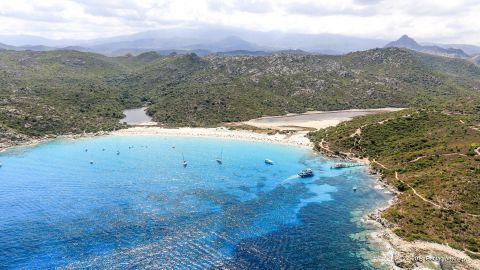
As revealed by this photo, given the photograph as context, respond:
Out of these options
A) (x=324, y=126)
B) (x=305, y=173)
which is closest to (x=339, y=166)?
(x=305, y=173)

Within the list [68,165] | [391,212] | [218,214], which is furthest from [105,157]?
[391,212]

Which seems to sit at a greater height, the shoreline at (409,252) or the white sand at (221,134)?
the white sand at (221,134)

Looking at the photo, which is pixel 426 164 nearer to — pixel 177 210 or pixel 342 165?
pixel 342 165

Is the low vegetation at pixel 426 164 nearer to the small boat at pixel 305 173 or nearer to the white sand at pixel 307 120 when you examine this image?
the small boat at pixel 305 173

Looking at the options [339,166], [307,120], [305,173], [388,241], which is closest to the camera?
[388,241]

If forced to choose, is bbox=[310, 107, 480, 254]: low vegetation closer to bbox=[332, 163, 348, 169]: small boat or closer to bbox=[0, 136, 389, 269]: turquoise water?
bbox=[0, 136, 389, 269]: turquoise water

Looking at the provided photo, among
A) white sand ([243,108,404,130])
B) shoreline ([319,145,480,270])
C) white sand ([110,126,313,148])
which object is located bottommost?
shoreline ([319,145,480,270])

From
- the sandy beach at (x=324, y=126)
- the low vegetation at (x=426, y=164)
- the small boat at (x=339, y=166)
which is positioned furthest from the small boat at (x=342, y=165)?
the low vegetation at (x=426, y=164)

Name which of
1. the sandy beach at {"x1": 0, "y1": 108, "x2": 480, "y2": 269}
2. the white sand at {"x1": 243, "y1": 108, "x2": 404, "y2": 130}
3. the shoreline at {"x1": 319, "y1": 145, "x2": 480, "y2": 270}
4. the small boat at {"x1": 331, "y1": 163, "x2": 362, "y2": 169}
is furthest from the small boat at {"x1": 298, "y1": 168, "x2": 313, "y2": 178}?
the white sand at {"x1": 243, "y1": 108, "x2": 404, "y2": 130}

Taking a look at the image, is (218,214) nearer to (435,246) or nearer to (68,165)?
(435,246)

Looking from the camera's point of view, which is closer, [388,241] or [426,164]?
[388,241]
